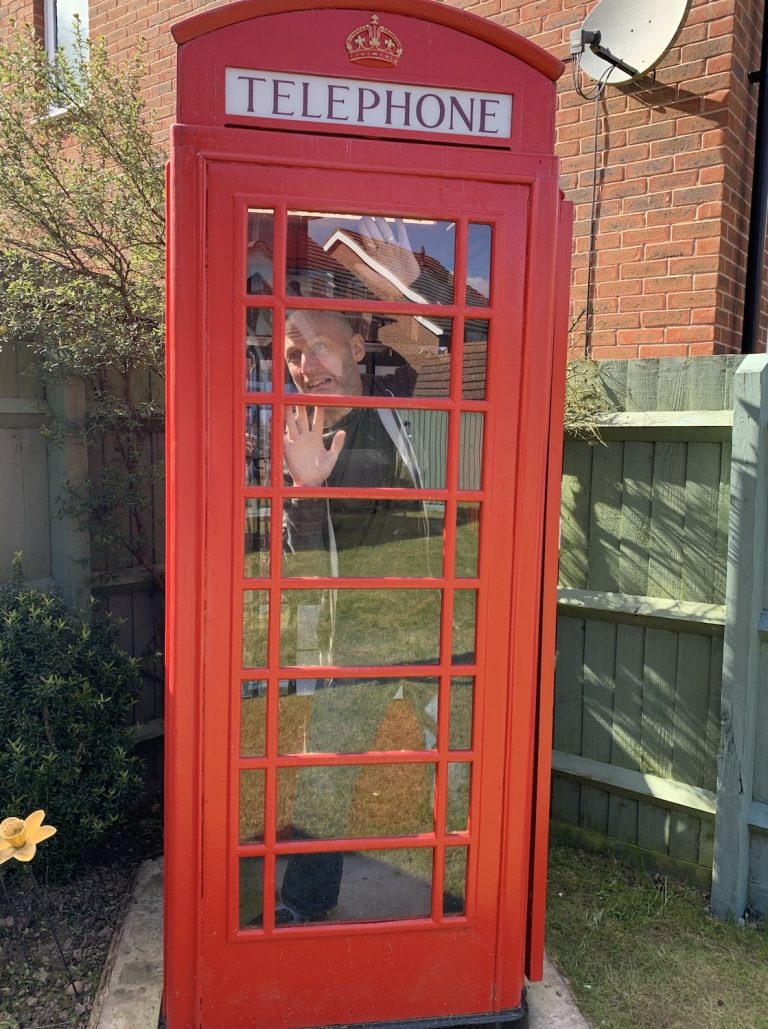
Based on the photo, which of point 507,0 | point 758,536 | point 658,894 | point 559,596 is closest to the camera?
point 758,536

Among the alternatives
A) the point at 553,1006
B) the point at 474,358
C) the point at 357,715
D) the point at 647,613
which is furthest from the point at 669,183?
the point at 553,1006

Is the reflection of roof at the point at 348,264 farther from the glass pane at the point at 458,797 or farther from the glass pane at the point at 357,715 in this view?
the glass pane at the point at 458,797

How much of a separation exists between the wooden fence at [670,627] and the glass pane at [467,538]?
134 cm

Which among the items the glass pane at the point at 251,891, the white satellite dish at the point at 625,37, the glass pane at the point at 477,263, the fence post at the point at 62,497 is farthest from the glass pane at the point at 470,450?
the white satellite dish at the point at 625,37

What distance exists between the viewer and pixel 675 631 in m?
3.32

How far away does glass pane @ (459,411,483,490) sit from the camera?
2229mm

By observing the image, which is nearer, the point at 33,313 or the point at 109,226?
the point at 33,313

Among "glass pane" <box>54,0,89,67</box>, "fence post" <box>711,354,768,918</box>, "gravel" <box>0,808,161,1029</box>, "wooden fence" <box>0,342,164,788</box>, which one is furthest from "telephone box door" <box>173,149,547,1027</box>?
"glass pane" <box>54,0,89,67</box>

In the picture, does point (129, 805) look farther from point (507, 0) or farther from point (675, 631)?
point (507, 0)

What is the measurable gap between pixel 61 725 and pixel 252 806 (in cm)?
116

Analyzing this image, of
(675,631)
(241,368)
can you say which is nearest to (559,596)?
(675,631)

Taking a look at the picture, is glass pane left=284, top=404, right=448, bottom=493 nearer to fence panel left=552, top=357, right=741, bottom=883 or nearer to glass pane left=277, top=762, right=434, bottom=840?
glass pane left=277, top=762, right=434, bottom=840

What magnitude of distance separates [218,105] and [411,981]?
2.58 meters

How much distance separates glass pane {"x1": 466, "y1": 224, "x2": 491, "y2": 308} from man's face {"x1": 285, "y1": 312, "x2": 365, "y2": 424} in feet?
1.09
